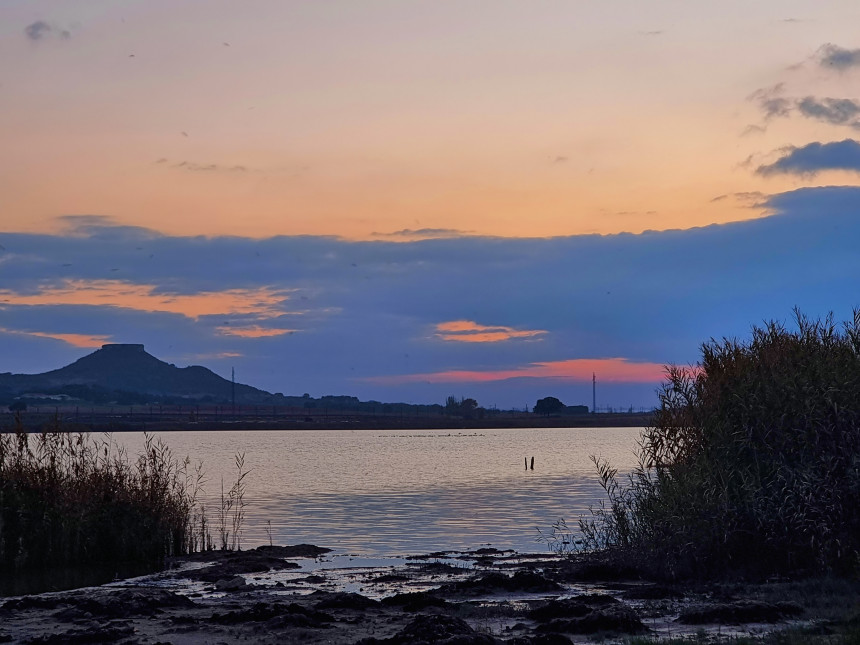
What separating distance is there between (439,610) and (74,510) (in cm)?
1178

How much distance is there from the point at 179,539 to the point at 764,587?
15675 mm

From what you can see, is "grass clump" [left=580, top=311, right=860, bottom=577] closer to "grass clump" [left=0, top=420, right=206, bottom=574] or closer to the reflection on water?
the reflection on water

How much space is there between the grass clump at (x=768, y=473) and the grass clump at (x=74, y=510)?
12591 mm

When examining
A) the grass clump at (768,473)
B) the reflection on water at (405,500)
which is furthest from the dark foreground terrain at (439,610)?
the reflection on water at (405,500)

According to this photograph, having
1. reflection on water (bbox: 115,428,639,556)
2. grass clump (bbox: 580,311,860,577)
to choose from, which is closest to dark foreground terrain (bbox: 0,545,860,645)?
grass clump (bbox: 580,311,860,577)

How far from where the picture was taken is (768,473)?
20.6 metres

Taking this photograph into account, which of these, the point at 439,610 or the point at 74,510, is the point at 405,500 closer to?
the point at 74,510

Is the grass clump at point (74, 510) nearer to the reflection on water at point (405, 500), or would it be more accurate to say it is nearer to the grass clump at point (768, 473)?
the reflection on water at point (405, 500)

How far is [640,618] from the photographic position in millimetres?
16688

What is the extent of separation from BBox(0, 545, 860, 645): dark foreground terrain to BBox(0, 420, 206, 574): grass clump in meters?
2.56

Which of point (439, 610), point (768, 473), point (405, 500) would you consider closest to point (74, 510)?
point (439, 610)

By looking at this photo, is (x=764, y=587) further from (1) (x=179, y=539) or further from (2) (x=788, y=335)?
(1) (x=179, y=539)

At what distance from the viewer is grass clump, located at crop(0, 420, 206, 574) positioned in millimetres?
24984

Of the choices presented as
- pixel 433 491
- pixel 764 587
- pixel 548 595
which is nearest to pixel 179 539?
pixel 548 595
